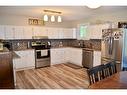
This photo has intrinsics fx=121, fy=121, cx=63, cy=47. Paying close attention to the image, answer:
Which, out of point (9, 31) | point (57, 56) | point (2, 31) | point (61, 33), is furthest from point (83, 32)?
point (2, 31)

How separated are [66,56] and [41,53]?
135 cm

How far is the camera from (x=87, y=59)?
15.9 ft

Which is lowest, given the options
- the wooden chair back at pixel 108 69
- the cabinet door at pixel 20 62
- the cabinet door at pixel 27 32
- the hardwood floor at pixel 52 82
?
the hardwood floor at pixel 52 82

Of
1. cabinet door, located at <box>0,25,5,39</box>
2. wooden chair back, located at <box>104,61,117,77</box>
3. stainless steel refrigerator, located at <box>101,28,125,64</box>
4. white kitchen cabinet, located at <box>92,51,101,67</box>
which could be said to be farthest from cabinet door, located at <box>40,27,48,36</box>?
wooden chair back, located at <box>104,61,117,77</box>

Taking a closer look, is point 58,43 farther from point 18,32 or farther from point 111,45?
point 111,45

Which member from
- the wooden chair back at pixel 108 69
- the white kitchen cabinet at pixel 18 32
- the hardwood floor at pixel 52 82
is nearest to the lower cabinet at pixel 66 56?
the hardwood floor at pixel 52 82

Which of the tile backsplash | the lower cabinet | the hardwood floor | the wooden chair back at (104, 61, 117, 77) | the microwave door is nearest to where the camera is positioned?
the wooden chair back at (104, 61, 117, 77)

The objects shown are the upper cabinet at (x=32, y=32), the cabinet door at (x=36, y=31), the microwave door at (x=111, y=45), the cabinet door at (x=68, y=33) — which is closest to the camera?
the microwave door at (x=111, y=45)

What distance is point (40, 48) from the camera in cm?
516

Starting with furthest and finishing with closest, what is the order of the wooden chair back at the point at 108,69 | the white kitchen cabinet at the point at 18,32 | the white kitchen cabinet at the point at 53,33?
the white kitchen cabinet at the point at 53,33 < the white kitchen cabinet at the point at 18,32 < the wooden chair back at the point at 108,69

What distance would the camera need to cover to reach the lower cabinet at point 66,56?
5306mm

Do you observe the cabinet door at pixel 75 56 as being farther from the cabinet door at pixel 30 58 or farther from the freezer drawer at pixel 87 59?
the cabinet door at pixel 30 58

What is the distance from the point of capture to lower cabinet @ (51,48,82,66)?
5.31 metres

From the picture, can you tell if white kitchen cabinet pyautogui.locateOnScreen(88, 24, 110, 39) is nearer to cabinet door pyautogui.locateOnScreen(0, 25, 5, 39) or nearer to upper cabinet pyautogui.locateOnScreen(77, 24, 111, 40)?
upper cabinet pyautogui.locateOnScreen(77, 24, 111, 40)
